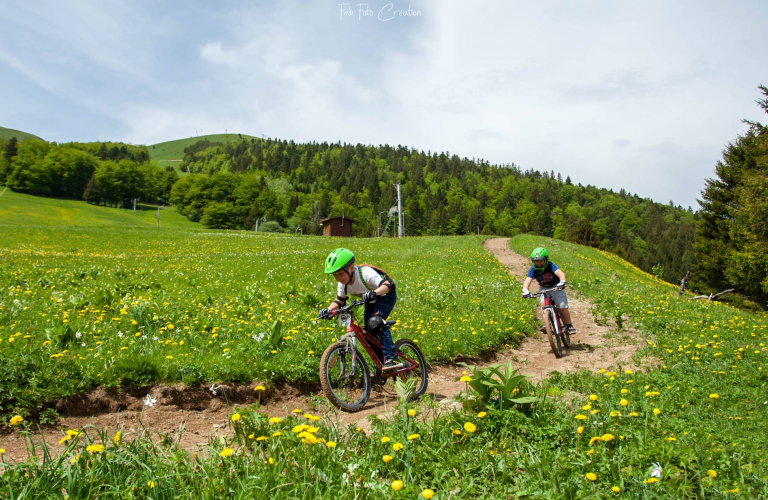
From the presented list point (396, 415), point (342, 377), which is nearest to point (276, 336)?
point (342, 377)

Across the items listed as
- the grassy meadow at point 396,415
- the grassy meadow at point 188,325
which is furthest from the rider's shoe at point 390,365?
the grassy meadow at point 188,325

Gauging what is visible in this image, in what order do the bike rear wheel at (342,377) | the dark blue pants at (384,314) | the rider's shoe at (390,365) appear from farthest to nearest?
the dark blue pants at (384,314)
the rider's shoe at (390,365)
the bike rear wheel at (342,377)

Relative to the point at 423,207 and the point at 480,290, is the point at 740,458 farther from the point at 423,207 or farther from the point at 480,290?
the point at 423,207

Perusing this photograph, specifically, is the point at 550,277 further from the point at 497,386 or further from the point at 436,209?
the point at 436,209

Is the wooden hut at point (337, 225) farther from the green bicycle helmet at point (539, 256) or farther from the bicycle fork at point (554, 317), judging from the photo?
the bicycle fork at point (554, 317)

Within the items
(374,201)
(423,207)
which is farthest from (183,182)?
(423,207)

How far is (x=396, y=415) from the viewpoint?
4238 mm

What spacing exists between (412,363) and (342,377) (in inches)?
48.7

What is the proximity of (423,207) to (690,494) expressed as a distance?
152513 millimetres

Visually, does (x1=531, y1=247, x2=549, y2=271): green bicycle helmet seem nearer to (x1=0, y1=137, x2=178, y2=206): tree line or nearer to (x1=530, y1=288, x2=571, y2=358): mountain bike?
(x1=530, y1=288, x2=571, y2=358): mountain bike

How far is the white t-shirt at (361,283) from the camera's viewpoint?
232 inches

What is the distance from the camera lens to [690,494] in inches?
115

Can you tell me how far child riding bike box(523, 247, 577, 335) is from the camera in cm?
948

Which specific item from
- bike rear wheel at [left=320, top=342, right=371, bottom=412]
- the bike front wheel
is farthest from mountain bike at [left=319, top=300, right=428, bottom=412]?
the bike front wheel
